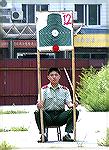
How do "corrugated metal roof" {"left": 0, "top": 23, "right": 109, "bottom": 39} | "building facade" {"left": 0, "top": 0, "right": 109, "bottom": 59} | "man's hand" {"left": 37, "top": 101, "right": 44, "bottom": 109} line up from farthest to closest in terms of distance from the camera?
1. "building facade" {"left": 0, "top": 0, "right": 109, "bottom": 59}
2. "corrugated metal roof" {"left": 0, "top": 23, "right": 109, "bottom": 39}
3. "man's hand" {"left": 37, "top": 101, "right": 44, "bottom": 109}

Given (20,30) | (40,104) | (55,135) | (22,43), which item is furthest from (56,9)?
(40,104)

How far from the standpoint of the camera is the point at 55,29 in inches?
299

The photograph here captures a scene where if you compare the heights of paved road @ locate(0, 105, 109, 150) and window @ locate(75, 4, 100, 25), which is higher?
window @ locate(75, 4, 100, 25)

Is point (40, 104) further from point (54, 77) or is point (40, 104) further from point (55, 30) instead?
point (55, 30)

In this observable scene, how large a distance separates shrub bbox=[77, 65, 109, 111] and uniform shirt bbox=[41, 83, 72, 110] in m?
6.10

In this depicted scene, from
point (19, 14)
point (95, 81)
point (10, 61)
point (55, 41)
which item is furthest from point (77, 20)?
point (55, 41)

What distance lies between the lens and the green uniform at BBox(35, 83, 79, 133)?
7.64 m

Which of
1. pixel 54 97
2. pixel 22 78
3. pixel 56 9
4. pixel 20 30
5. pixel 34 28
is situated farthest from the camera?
pixel 56 9

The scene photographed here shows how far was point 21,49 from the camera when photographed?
3008cm

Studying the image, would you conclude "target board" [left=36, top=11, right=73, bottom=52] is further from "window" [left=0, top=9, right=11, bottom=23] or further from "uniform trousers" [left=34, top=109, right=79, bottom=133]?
"window" [left=0, top=9, right=11, bottom=23]

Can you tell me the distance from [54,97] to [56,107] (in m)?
0.15

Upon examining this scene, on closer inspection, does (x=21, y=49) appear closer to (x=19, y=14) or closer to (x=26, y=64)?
(x=19, y=14)

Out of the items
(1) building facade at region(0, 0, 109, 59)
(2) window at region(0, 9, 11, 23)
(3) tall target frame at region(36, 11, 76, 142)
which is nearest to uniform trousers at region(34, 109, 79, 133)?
(3) tall target frame at region(36, 11, 76, 142)

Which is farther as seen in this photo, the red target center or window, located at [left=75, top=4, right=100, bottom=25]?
window, located at [left=75, top=4, right=100, bottom=25]
